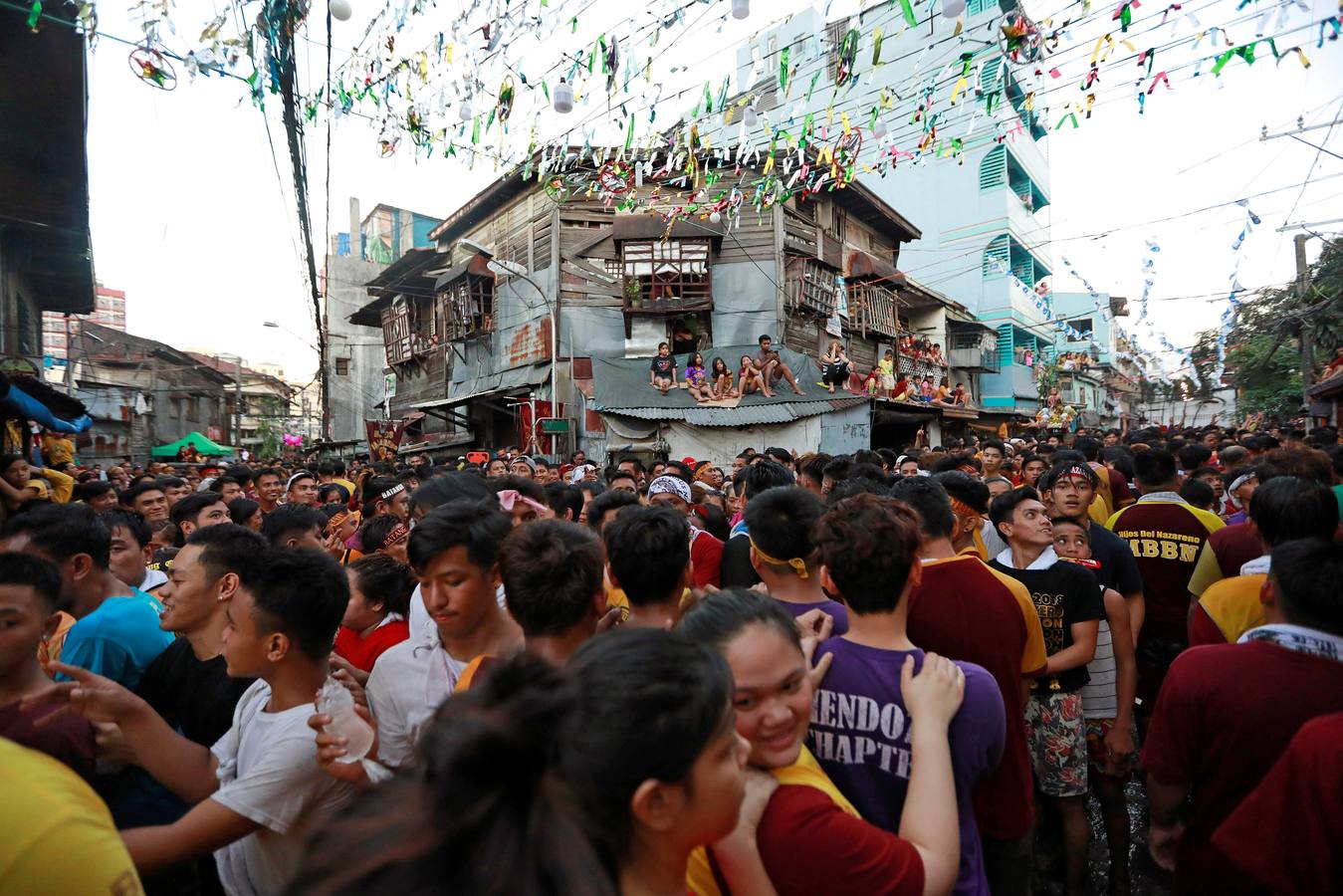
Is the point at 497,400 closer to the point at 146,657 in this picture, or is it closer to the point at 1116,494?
the point at 1116,494

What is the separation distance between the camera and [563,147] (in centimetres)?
973

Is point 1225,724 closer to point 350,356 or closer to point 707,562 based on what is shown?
point 707,562

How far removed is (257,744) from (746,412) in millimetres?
13666

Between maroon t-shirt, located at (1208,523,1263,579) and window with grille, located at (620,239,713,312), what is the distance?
14.5 meters

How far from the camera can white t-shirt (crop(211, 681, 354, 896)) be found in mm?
1912

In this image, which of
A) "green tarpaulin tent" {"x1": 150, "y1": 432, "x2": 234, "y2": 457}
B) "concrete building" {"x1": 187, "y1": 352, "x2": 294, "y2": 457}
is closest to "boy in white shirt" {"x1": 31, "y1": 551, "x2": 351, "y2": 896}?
"green tarpaulin tent" {"x1": 150, "y1": 432, "x2": 234, "y2": 457}

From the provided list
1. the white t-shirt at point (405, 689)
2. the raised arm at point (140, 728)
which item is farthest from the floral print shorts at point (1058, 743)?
the raised arm at point (140, 728)

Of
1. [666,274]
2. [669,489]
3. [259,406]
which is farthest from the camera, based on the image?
[259,406]

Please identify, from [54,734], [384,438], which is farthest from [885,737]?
[384,438]

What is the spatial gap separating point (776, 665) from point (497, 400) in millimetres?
19653

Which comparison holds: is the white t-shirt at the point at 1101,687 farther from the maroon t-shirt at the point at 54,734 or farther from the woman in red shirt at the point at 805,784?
the maroon t-shirt at the point at 54,734

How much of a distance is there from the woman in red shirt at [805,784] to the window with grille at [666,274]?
1643cm

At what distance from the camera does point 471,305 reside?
67.9ft

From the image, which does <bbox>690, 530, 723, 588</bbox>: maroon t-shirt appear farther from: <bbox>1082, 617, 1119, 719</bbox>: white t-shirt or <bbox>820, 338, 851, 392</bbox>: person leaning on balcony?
<bbox>820, 338, 851, 392</bbox>: person leaning on balcony
